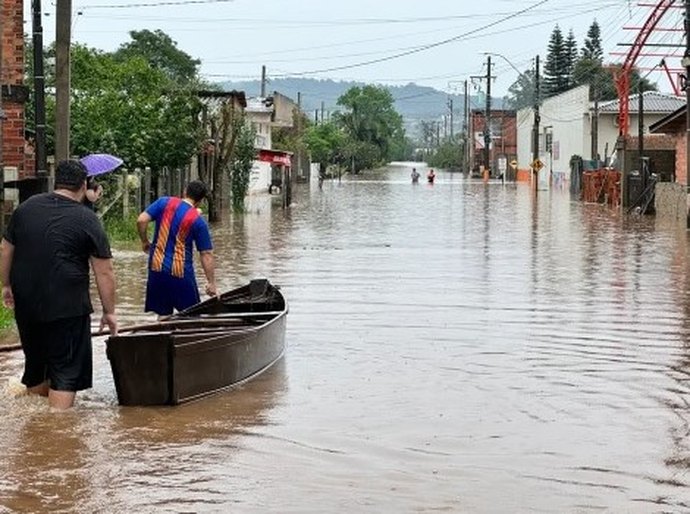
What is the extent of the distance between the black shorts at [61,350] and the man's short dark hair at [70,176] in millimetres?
908

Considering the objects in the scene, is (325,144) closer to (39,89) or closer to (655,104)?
(655,104)

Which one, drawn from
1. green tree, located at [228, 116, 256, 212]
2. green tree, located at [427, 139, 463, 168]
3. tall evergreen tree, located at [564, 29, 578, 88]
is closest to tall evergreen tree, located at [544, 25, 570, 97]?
tall evergreen tree, located at [564, 29, 578, 88]

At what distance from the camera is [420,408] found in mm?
10172

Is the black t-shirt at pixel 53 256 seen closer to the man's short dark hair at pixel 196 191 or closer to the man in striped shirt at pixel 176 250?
the man in striped shirt at pixel 176 250

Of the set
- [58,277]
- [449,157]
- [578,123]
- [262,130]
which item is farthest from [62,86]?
[449,157]

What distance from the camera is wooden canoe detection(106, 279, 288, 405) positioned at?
9.66 metres

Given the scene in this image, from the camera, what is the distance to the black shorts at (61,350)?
9.40 meters

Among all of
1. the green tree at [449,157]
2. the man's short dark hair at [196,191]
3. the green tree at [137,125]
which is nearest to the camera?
the man's short dark hair at [196,191]

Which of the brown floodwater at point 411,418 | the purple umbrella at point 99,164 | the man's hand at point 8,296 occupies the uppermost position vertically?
the purple umbrella at point 99,164

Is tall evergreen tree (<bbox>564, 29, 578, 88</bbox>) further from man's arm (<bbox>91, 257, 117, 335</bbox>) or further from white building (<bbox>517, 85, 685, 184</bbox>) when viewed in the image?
man's arm (<bbox>91, 257, 117, 335</bbox>)

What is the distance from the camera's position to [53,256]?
30.6 ft

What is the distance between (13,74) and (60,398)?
53.2 feet

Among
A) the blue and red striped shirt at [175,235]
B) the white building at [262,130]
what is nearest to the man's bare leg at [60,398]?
the blue and red striped shirt at [175,235]

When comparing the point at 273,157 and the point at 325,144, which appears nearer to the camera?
the point at 273,157
